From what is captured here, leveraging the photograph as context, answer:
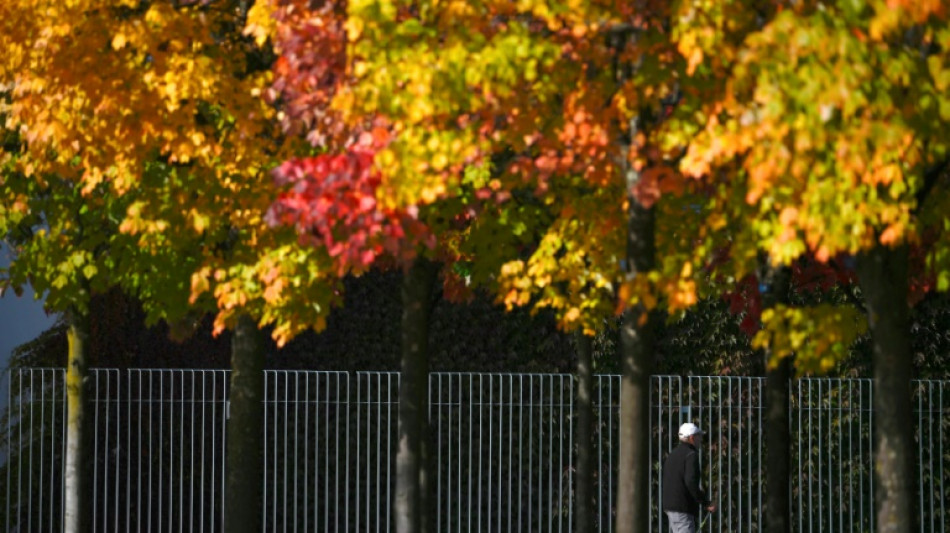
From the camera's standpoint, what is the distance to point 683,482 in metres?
16.0

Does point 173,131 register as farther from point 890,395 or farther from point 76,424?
point 890,395

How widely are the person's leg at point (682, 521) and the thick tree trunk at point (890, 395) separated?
5528mm

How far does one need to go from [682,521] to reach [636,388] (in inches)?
209

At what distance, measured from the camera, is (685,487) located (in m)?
16.0

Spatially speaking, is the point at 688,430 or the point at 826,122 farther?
the point at 688,430

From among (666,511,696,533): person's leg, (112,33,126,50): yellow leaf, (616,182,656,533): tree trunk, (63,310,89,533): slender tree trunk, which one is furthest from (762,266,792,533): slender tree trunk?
(63,310,89,533): slender tree trunk

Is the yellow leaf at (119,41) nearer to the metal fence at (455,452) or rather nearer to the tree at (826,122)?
the tree at (826,122)

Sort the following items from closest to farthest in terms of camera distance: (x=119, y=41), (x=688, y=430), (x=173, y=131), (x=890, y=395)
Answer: (x=890, y=395) → (x=119, y=41) → (x=173, y=131) → (x=688, y=430)

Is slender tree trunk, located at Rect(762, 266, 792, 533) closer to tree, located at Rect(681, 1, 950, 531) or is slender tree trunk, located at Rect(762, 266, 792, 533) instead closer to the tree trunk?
the tree trunk

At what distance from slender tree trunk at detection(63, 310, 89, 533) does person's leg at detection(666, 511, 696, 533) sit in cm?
533

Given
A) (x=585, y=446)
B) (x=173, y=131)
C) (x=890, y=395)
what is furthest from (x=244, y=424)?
(x=890, y=395)

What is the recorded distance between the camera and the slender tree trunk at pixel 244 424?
13859mm

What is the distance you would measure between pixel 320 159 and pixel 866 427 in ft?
31.7

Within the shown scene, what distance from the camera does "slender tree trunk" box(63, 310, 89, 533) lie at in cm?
1540
